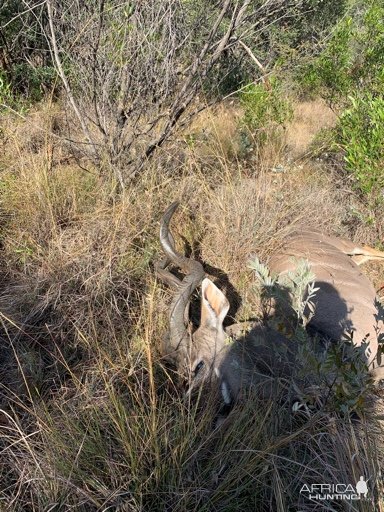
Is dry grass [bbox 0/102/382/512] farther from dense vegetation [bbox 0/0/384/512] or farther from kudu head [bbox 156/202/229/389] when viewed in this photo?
kudu head [bbox 156/202/229/389]

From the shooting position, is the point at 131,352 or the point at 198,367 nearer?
the point at 198,367

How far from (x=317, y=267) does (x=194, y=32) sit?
2.24 meters

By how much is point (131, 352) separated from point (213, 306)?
55 centimetres

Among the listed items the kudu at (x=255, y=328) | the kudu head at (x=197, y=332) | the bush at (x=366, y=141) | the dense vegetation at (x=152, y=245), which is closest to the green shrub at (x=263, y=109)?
the dense vegetation at (x=152, y=245)

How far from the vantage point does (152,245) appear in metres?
3.52

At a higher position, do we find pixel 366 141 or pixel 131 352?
pixel 366 141

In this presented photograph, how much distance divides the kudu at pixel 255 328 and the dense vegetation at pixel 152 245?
0.15 meters

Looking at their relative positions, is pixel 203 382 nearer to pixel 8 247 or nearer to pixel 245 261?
pixel 245 261

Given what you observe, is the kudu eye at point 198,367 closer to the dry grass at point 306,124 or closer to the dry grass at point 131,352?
the dry grass at point 131,352

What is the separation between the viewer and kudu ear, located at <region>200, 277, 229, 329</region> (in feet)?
8.74

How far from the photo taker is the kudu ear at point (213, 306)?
2.66 meters

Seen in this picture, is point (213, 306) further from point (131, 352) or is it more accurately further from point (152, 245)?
point (152, 245)

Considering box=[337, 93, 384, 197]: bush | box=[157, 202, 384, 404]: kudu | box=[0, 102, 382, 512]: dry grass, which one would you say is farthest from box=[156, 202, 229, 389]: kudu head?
box=[337, 93, 384, 197]: bush

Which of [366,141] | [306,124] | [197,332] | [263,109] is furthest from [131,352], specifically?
[306,124]
